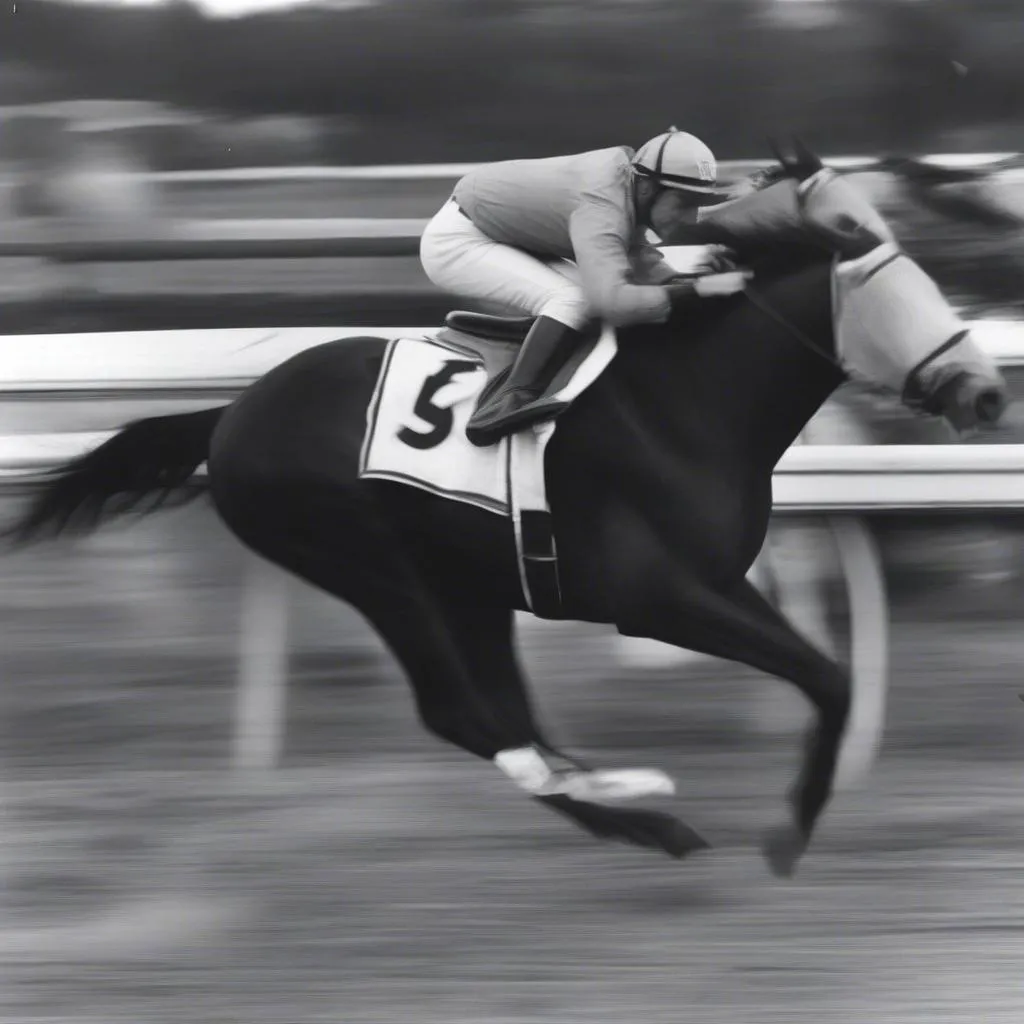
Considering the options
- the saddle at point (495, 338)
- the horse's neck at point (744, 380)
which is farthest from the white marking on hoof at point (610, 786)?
the saddle at point (495, 338)

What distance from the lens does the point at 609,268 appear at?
3.61 metres

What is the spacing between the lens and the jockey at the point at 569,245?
363 centimetres

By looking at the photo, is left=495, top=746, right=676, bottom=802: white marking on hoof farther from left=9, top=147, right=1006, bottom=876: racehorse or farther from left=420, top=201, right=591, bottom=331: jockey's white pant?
left=420, top=201, right=591, bottom=331: jockey's white pant

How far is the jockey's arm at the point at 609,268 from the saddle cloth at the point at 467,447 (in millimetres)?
112

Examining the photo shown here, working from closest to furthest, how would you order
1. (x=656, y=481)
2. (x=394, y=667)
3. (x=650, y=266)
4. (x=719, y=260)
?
1. (x=656, y=481)
2. (x=719, y=260)
3. (x=650, y=266)
4. (x=394, y=667)

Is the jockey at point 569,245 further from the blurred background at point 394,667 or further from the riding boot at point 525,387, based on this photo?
the blurred background at point 394,667

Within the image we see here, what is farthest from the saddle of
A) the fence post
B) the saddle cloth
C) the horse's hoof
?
the fence post

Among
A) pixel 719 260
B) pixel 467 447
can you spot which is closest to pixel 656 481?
pixel 467 447

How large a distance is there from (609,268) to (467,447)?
0.44 metres

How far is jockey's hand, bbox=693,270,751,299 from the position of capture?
370 centimetres

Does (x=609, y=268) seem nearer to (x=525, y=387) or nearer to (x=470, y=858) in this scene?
(x=525, y=387)

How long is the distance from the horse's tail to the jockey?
2.27 feet

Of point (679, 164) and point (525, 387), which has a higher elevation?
point (679, 164)

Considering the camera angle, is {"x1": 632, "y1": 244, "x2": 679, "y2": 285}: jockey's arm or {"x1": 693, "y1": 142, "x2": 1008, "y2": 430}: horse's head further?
{"x1": 632, "y1": 244, "x2": 679, "y2": 285}: jockey's arm
